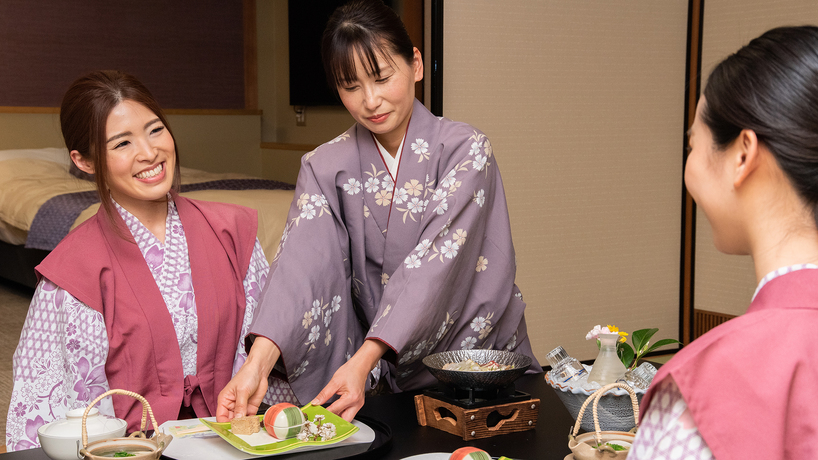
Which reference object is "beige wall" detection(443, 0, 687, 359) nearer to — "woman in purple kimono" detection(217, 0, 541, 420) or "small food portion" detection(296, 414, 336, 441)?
"woman in purple kimono" detection(217, 0, 541, 420)

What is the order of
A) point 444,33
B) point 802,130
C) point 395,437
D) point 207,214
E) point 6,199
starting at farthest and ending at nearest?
1. point 6,199
2. point 444,33
3. point 207,214
4. point 395,437
5. point 802,130

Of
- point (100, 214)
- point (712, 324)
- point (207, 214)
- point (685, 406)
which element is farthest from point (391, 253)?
point (712, 324)

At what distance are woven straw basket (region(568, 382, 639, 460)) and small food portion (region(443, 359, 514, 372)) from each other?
0.26 meters

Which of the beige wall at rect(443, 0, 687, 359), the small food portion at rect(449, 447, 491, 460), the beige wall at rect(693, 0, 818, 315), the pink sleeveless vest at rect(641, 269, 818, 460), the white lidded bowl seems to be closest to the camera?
the pink sleeveless vest at rect(641, 269, 818, 460)

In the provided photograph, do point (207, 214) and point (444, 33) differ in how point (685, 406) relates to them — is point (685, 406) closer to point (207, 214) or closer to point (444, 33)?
point (207, 214)

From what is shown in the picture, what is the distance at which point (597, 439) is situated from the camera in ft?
3.49

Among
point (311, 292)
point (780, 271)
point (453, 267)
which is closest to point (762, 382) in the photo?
point (780, 271)

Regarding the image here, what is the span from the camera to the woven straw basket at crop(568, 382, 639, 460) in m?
1.04

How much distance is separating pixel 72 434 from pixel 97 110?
773 millimetres

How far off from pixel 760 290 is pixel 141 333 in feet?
4.10

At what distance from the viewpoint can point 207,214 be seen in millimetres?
1835

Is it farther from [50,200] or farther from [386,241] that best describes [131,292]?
[50,200]

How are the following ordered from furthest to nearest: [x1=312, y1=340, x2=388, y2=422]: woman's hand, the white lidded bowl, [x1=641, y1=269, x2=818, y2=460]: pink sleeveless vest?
[x1=312, y1=340, x2=388, y2=422]: woman's hand, the white lidded bowl, [x1=641, y1=269, x2=818, y2=460]: pink sleeveless vest

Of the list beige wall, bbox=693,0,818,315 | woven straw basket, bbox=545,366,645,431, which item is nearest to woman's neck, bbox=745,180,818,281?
woven straw basket, bbox=545,366,645,431
